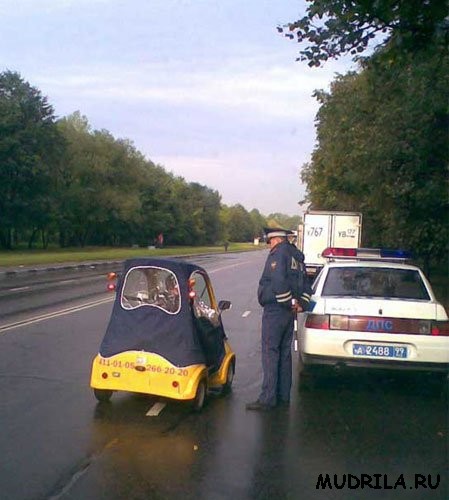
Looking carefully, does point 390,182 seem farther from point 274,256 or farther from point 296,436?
point 296,436

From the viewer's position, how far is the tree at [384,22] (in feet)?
27.1

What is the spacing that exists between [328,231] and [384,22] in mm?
21201

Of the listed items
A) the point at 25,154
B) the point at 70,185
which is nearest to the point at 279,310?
the point at 25,154

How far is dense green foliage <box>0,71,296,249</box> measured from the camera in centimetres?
6706

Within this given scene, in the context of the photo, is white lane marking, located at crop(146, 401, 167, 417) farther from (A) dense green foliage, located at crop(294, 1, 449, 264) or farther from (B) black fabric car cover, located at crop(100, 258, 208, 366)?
(A) dense green foliage, located at crop(294, 1, 449, 264)

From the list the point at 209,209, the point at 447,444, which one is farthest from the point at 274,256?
the point at 209,209

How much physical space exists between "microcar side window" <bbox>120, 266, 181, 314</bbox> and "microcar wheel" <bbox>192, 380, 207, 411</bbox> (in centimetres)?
87

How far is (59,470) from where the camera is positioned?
5395 millimetres

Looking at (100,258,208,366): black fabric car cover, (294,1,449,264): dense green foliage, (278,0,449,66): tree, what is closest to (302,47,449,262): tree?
(294,1,449,264): dense green foliage

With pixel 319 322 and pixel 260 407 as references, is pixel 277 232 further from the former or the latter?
pixel 260 407

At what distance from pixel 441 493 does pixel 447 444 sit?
1.37 meters

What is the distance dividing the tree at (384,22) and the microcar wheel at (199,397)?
4.39 meters

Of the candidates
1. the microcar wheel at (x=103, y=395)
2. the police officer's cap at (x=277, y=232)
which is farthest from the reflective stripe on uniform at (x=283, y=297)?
the microcar wheel at (x=103, y=395)

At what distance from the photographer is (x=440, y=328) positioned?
8250 millimetres
